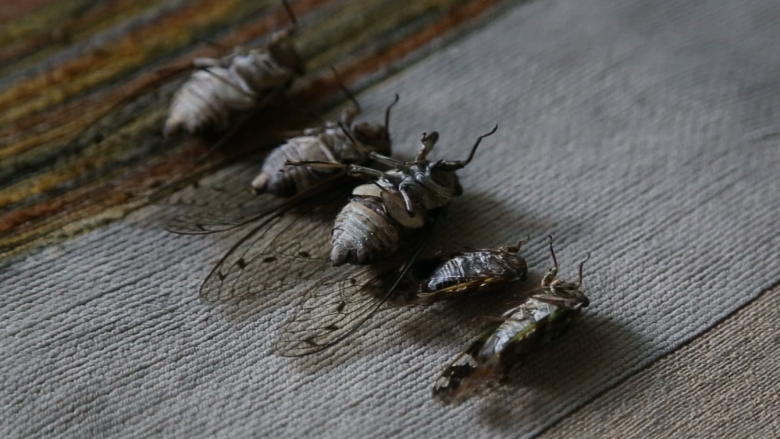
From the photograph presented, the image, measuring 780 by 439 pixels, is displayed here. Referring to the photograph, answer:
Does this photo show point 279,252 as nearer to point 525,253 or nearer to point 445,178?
point 445,178

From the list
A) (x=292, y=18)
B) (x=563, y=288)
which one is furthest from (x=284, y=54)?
(x=563, y=288)

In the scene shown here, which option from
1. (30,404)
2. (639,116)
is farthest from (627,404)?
(30,404)

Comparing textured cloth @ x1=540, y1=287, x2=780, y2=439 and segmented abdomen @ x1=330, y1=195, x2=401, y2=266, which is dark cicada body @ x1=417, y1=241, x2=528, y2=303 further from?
textured cloth @ x1=540, y1=287, x2=780, y2=439

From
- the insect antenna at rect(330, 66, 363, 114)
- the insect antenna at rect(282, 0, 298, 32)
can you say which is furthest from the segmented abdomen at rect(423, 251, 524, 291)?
the insect antenna at rect(282, 0, 298, 32)

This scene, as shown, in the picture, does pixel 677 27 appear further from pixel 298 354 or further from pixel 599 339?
pixel 298 354

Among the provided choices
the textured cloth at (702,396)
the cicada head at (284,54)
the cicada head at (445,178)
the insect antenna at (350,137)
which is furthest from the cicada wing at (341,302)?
the cicada head at (284,54)
